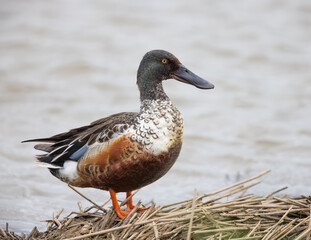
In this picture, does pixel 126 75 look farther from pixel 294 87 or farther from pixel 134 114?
pixel 134 114

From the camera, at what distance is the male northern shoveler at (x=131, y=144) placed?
4.76 m

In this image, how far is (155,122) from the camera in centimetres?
485

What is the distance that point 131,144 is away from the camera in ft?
15.7

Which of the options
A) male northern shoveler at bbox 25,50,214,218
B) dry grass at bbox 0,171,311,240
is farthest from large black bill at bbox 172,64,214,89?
dry grass at bbox 0,171,311,240

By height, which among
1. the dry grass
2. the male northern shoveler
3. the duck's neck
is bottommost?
the dry grass

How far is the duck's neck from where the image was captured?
16.6 ft

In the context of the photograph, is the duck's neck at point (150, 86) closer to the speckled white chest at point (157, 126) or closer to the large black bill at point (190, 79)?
the speckled white chest at point (157, 126)

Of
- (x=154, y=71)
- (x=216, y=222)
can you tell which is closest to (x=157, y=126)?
(x=154, y=71)

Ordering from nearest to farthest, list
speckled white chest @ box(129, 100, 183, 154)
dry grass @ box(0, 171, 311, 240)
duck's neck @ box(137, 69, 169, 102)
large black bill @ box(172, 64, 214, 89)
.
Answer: dry grass @ box(0, 171, 311, 240), speckled white chest @ box(129, 100, 183, 154), duck's neck @ box(137, 69, 169, 102), large black bill @ box(172, 64, 214, 89)

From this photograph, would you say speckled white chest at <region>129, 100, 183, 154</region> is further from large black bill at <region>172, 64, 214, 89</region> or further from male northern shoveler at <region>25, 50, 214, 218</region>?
large black bill at <region>172, 64, 214, 89</region>

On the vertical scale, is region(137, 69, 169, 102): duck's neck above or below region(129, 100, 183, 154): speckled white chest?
above

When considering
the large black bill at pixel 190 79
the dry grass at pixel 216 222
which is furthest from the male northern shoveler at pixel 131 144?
the dry grass at pixel 216 222

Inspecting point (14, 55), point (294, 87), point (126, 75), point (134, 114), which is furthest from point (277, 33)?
point (134, 114)

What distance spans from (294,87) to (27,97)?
5200mm
